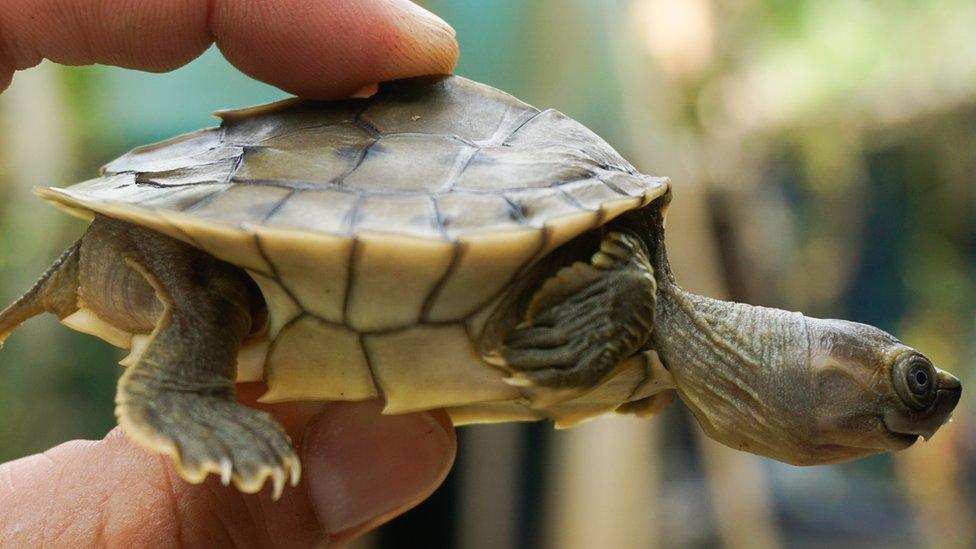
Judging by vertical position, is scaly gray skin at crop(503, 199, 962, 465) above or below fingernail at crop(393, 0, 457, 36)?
below

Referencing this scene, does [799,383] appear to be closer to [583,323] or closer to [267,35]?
[583,323]

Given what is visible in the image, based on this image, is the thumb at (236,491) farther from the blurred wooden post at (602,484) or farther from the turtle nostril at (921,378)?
the blurred wooden post at (602,484)

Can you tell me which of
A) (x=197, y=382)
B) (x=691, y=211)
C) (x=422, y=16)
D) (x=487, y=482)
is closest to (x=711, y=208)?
(x=691, y=211)

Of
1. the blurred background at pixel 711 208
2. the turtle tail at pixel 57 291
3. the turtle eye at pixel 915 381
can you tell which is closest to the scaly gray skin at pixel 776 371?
the turtle eye at pixel 915 381

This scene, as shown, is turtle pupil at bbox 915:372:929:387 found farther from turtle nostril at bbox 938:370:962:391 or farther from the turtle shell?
the turtle shell

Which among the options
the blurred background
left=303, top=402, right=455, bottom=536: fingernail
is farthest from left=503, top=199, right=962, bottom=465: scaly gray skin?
the blurred background

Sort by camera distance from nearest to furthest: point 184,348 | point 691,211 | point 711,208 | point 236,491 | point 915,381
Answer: point 184,348 → point 915,381 → point 236,491 → point 691,211 → point 711,208

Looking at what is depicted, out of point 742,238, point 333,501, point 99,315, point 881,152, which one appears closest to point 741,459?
point 742,238
